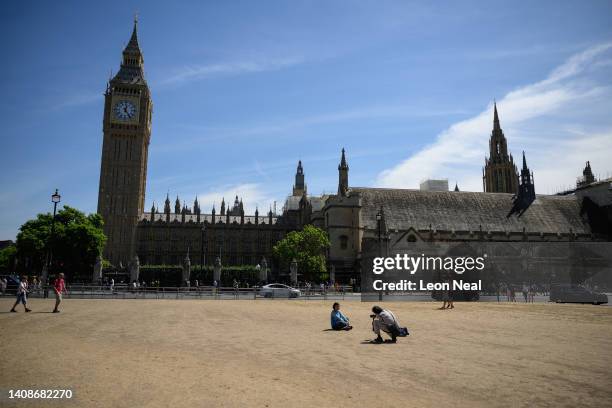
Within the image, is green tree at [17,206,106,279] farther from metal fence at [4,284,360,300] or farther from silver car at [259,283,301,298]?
silver car at [259,283,301,298]

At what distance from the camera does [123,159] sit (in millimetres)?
93125

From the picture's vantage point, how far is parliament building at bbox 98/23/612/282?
66.8m

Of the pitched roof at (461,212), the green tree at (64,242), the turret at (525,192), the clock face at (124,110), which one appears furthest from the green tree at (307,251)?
the clock face at (124,110)

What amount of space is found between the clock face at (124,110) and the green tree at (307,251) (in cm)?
5548

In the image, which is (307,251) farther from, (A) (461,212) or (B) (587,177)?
(B) (587,177)

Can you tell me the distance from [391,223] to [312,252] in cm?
1589

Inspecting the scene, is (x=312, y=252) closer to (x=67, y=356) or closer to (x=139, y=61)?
(x=67, y=356)

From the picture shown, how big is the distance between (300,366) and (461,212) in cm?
6942

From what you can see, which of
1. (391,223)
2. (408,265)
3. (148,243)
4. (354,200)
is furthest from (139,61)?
(408,265)

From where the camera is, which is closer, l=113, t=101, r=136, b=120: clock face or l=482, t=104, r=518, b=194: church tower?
l=113, t=101, r=136, b=120: clock face

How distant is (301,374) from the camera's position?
7.80 metres

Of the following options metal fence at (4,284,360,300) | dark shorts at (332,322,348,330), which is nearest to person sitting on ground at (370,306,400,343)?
dark shorts at (332,322,348,330)

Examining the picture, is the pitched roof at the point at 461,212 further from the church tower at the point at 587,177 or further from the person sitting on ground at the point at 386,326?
the person sitting on ground at the point at 386,326

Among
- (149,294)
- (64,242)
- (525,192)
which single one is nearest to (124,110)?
(64,242)
